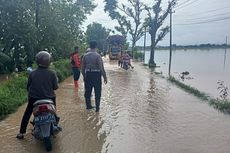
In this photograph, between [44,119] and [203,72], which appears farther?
[203,72]

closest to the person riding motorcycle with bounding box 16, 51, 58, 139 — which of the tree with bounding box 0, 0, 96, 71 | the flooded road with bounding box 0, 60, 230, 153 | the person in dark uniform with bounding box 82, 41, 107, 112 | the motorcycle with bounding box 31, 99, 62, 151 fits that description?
the motorcycle with bounding box 31, 99, 62, 151

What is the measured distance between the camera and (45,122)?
6391 mm

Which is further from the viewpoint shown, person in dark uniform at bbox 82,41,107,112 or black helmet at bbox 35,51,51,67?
person in dark uniform at bbox 82,41,107,112

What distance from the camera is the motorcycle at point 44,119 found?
20.9ft

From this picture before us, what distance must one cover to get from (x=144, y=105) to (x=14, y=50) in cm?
1297

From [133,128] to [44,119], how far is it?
2561 mm

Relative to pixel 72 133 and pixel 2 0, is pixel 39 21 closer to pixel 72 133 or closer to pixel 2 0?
pixel 2 0

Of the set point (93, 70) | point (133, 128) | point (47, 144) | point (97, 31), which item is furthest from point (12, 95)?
point (97, 31)

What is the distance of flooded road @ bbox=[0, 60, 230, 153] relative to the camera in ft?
22.2

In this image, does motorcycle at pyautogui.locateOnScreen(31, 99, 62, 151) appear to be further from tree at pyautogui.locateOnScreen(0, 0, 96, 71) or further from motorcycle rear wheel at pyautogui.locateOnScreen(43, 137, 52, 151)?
tree at pyautogui.locateOnScreen(0, 0, 96, 71)

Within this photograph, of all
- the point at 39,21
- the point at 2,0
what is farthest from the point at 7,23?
the point at 39,21

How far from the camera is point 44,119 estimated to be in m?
6.38

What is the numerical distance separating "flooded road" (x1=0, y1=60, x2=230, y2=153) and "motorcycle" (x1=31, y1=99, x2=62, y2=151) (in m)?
0.25

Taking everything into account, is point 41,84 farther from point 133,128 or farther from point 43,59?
point 133,128
